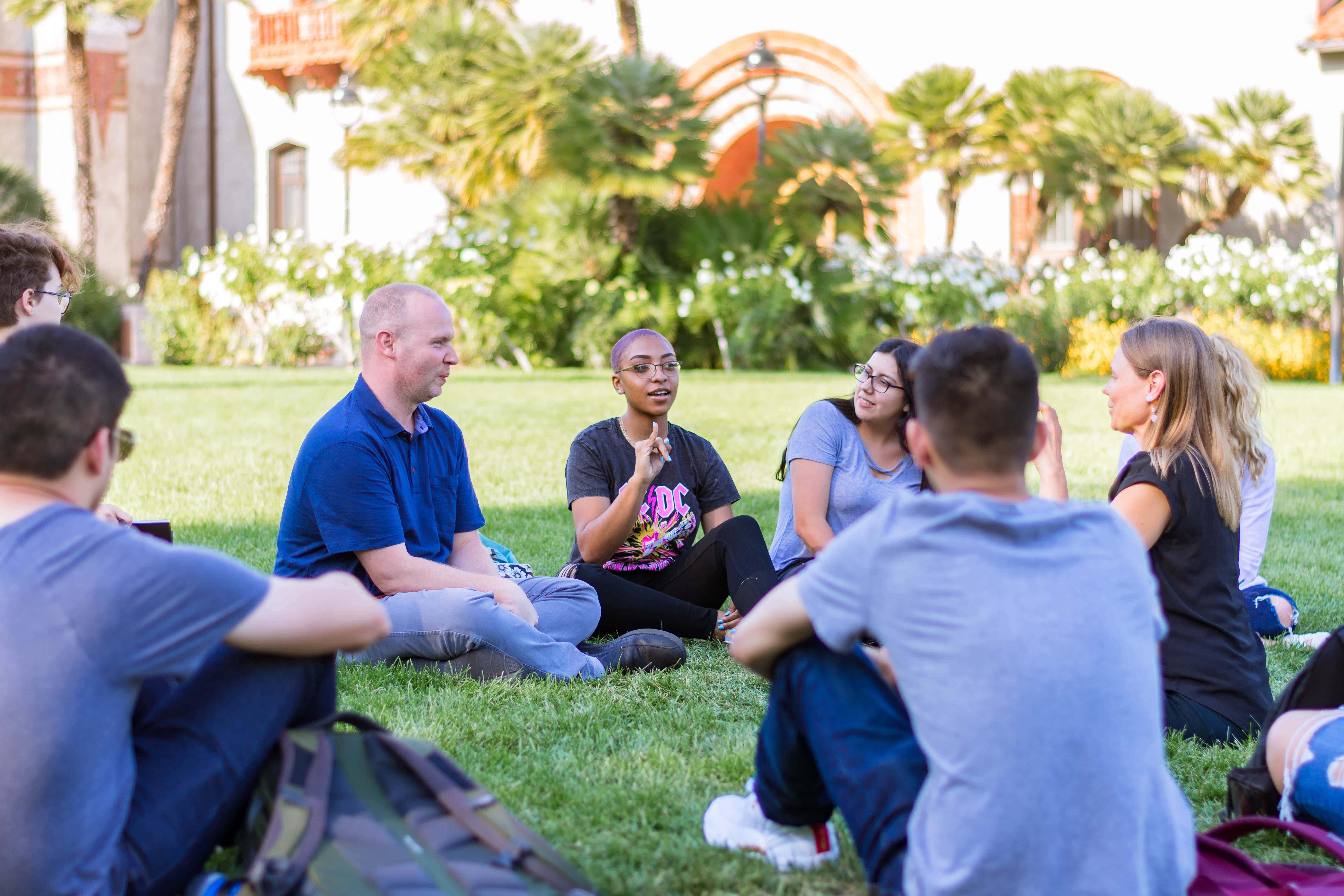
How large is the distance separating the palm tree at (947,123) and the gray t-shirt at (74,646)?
22.3 m

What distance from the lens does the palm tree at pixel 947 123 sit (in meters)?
22.6

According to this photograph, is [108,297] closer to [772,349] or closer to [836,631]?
[772,349]

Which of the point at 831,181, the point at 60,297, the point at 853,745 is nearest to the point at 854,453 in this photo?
the point at 853,745

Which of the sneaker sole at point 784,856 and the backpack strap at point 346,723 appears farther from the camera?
the sneaker sole at point 784,856

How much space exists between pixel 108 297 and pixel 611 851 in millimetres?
22868

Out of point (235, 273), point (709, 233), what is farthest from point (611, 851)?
point (235, 273)

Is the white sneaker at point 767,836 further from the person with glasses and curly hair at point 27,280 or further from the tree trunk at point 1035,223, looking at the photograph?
the tree trunk at point 1035,223

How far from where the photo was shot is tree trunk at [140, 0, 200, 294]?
23.7 meters

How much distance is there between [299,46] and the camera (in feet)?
87.0

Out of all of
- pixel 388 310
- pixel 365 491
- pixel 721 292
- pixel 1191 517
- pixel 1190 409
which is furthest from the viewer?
pixel 721 292

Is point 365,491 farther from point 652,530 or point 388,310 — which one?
point 652,530

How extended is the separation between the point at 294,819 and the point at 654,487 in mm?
2772

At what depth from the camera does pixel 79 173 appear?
24359mm

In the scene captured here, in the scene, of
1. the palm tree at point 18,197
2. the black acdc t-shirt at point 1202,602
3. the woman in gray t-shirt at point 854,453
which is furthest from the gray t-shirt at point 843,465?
the palm tree at point 18,197
